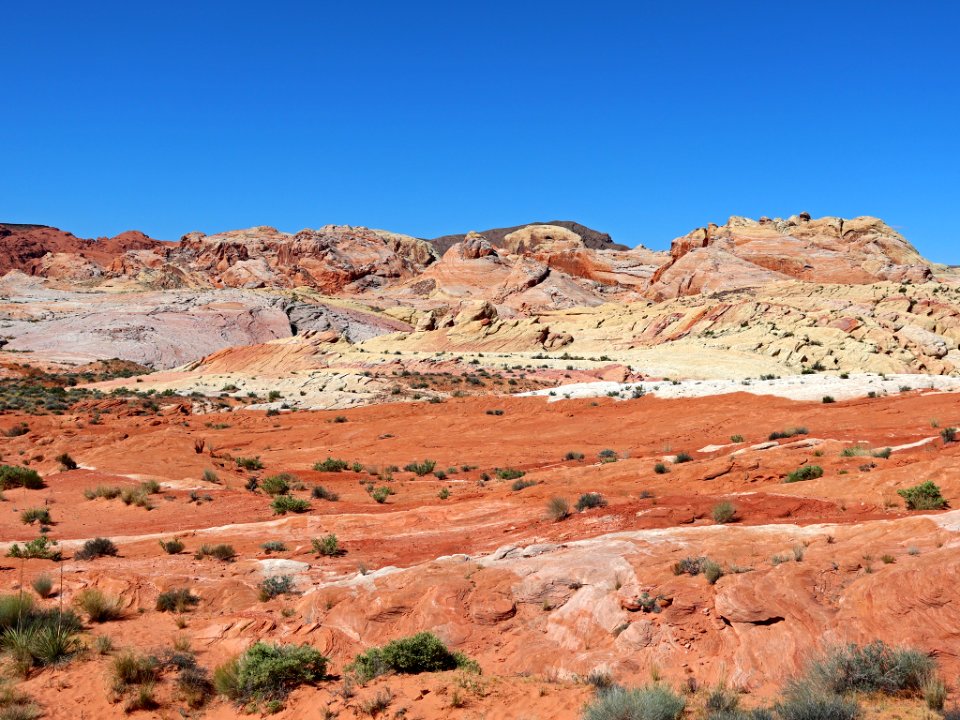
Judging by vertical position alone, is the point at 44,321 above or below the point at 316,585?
above

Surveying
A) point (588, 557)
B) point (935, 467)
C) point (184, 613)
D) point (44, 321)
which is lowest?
point (184, 613)

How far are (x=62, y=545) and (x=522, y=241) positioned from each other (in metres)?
120

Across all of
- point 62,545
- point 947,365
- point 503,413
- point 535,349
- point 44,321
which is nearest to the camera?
point 62,545

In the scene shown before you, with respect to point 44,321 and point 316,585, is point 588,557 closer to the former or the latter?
point 316,585

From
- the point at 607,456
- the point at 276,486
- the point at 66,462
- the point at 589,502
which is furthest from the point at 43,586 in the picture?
the point at 607,456

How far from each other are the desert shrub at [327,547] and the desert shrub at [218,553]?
131 cm

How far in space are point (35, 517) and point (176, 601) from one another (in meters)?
7.12

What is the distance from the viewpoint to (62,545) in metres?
12.5

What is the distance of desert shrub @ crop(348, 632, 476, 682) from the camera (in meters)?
7.28

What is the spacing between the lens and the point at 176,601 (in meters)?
9.48

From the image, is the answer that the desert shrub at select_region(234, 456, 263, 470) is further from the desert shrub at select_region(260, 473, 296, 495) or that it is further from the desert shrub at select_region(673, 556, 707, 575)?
the desert shrub at select_region(673, 556, 707, 575)

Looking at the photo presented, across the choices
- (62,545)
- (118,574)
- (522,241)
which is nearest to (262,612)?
(118,574)

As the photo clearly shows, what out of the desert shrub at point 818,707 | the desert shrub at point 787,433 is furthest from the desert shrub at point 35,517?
the desert shrub at point 787,433

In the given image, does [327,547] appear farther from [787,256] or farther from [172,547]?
[787,256]
